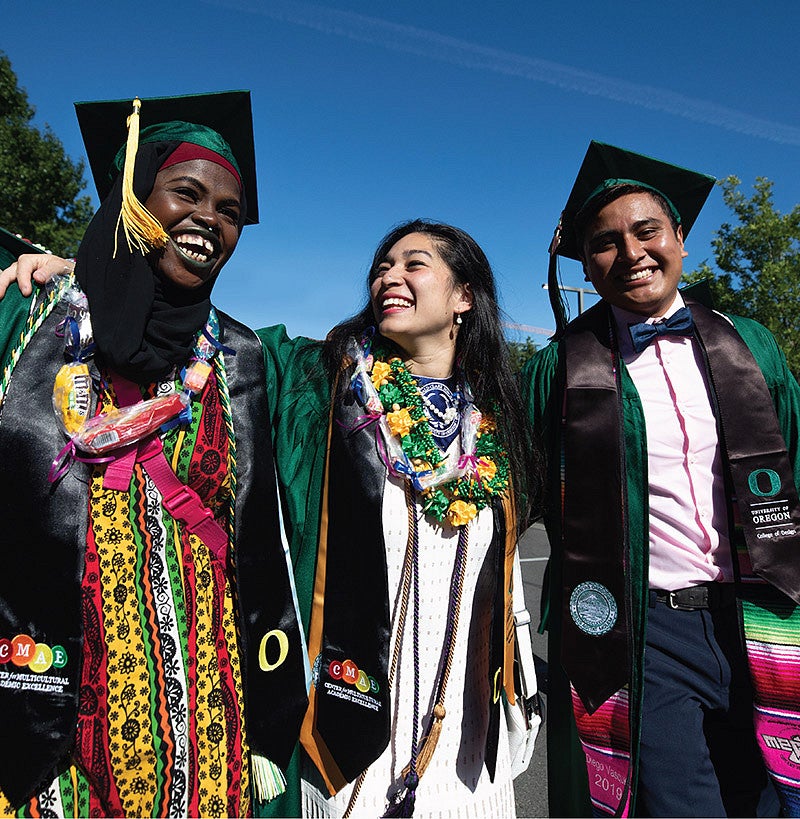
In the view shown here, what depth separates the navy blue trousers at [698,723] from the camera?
1.99 metres

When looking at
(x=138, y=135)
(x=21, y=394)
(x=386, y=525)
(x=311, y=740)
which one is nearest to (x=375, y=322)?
(x=386, y=525)

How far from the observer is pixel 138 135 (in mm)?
1914

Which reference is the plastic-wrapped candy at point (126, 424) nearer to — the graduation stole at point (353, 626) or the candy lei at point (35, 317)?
the candy lei at point (35, 317)

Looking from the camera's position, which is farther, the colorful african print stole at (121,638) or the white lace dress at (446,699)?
the white lace dress at (446,699)

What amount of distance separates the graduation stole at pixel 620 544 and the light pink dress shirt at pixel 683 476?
0.06 metres

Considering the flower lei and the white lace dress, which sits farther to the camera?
the flower lei

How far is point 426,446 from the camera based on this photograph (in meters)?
2.16

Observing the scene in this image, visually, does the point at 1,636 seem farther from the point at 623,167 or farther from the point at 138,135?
the point at 623,167

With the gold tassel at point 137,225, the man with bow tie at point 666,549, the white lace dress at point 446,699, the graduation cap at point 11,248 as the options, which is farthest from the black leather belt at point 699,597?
the graduation cap at point 11,248

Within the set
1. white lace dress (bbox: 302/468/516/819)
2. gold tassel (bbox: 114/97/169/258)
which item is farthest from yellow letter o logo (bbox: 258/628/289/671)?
gold tassel (bbox: 114/97/169/258)

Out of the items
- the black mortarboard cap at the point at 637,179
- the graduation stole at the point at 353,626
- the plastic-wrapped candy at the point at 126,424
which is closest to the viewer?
the plastic-wrapped candy at the point at 126,424

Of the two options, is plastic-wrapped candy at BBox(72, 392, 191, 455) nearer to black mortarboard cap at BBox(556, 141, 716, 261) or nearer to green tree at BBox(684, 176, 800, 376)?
black mortarboard cap at BBox(556, 141, 716, 261)

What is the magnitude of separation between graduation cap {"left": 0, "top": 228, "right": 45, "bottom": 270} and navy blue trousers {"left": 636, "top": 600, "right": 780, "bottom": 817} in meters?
2.24

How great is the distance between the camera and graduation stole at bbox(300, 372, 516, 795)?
1.88 metres
